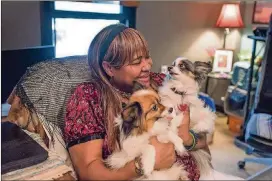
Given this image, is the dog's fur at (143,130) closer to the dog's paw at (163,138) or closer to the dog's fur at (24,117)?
the dog's paw at (163,138)

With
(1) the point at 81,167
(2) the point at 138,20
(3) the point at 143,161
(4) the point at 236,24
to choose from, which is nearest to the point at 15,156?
(1) the point at 81,167

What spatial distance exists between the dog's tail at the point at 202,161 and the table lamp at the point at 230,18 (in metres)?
1.53

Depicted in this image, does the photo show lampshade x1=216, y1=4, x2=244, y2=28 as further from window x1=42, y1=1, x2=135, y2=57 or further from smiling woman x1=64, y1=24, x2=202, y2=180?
smiling woman x1=64, y1=24, x2=202, y2=180

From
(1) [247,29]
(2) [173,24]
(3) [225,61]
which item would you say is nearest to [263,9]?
(3) [225,61]

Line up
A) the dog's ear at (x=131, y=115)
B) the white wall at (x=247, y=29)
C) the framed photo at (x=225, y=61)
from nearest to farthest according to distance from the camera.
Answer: the dog's ear at (x=131, y=115), the framed photo at (x=225, y=61), the white wall at (x=247, y=29)

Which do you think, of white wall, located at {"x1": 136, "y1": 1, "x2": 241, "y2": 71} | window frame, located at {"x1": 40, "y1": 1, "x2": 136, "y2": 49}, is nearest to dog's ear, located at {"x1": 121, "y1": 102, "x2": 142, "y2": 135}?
window frame, located at {"x1": 40, "y1": 1, "x2": 136, "y2": 49}

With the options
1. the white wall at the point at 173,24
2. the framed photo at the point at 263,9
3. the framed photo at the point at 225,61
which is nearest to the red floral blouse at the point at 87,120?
the white wall at the point at 173,24

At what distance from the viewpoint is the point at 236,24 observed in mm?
2355

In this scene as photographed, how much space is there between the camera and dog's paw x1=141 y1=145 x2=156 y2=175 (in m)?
0.48

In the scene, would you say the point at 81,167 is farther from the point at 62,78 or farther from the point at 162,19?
the point at 162,19

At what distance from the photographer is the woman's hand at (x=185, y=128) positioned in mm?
566

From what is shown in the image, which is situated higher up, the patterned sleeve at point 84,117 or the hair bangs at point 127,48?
the hair bangs at point 127,48

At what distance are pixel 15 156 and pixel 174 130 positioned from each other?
0.28 m

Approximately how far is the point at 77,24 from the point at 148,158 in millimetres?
405
